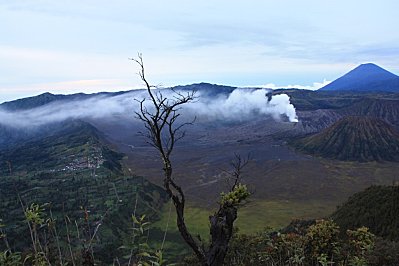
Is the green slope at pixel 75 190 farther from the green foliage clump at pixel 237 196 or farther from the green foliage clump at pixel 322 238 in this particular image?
the green foliage clump at pixel 322 238

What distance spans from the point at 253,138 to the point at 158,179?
213 feet

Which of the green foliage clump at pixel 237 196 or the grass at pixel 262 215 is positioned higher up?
the green foliage clump at pixel 237 196

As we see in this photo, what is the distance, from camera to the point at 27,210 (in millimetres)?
3006

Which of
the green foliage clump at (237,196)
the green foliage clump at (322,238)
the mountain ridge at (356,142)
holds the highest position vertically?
the green foliage clump at (237,196)

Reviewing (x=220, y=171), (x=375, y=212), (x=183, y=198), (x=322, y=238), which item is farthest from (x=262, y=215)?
(x=183, y=198)

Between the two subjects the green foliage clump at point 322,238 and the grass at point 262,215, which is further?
the grass at point 262,215

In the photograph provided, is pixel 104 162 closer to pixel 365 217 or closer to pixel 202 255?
pixel 365 217

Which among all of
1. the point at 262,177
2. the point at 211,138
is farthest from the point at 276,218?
the point at 211,138

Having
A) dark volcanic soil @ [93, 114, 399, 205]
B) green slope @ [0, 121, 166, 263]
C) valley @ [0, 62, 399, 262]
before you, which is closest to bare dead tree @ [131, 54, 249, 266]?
green slope @ [0, 121, 166, 263]

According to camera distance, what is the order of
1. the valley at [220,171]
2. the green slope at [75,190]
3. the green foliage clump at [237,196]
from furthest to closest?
the valley at [220,171] → the green slope at [75,190] → the green foliage clump at [237,196]

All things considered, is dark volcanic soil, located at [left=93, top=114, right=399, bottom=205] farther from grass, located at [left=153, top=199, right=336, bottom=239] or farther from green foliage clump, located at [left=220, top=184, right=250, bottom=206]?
green foliage clump, located at [left=220, top=184, right=250, bottom=206]

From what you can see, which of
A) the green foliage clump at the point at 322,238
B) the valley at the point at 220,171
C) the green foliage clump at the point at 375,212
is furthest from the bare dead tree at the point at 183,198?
the green foliage clump at the point at 375,212

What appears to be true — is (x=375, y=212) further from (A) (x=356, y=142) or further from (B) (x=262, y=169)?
(A) (x=356, y=142)

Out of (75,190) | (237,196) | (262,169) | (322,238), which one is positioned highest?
(237,196)
